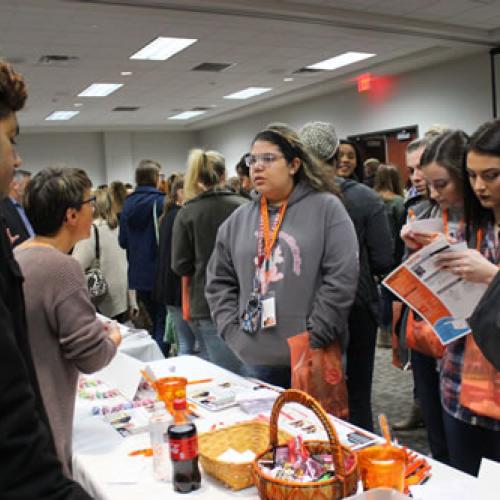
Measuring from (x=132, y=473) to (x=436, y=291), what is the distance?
3.09 ft

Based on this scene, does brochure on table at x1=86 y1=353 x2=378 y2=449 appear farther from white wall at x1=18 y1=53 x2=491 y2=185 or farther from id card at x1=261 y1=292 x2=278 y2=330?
white wall at x1=18 y1=53 x2=491 y2=185

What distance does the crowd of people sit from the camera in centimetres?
101

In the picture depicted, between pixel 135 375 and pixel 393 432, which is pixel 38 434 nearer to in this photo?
pixel 135 375

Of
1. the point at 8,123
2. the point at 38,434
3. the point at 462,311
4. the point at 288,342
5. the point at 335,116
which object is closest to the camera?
the point at 38,434

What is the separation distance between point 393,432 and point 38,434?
282 cm

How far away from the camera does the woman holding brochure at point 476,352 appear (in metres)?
1.56

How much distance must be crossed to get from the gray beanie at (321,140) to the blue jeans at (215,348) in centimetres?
108

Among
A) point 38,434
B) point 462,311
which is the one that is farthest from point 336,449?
point 462,311

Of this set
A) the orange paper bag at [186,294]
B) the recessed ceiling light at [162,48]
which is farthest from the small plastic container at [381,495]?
the recessed ceiling light at [162,48]

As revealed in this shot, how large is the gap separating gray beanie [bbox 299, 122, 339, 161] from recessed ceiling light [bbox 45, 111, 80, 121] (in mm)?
11052

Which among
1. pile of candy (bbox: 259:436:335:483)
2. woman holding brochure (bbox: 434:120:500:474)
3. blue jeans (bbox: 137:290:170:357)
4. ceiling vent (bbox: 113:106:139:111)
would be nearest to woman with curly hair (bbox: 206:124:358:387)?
woman holding brochure (bbox: 434:120:500:474)

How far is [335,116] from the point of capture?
1177 centimetres

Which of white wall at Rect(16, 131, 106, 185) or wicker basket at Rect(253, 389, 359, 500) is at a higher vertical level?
white wall at Rect(16, 131, 106, 185)

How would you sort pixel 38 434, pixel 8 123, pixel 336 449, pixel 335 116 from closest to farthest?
pixel 38 434 < pixel 8 123 < pixel 336 449 < pixel 335 116
